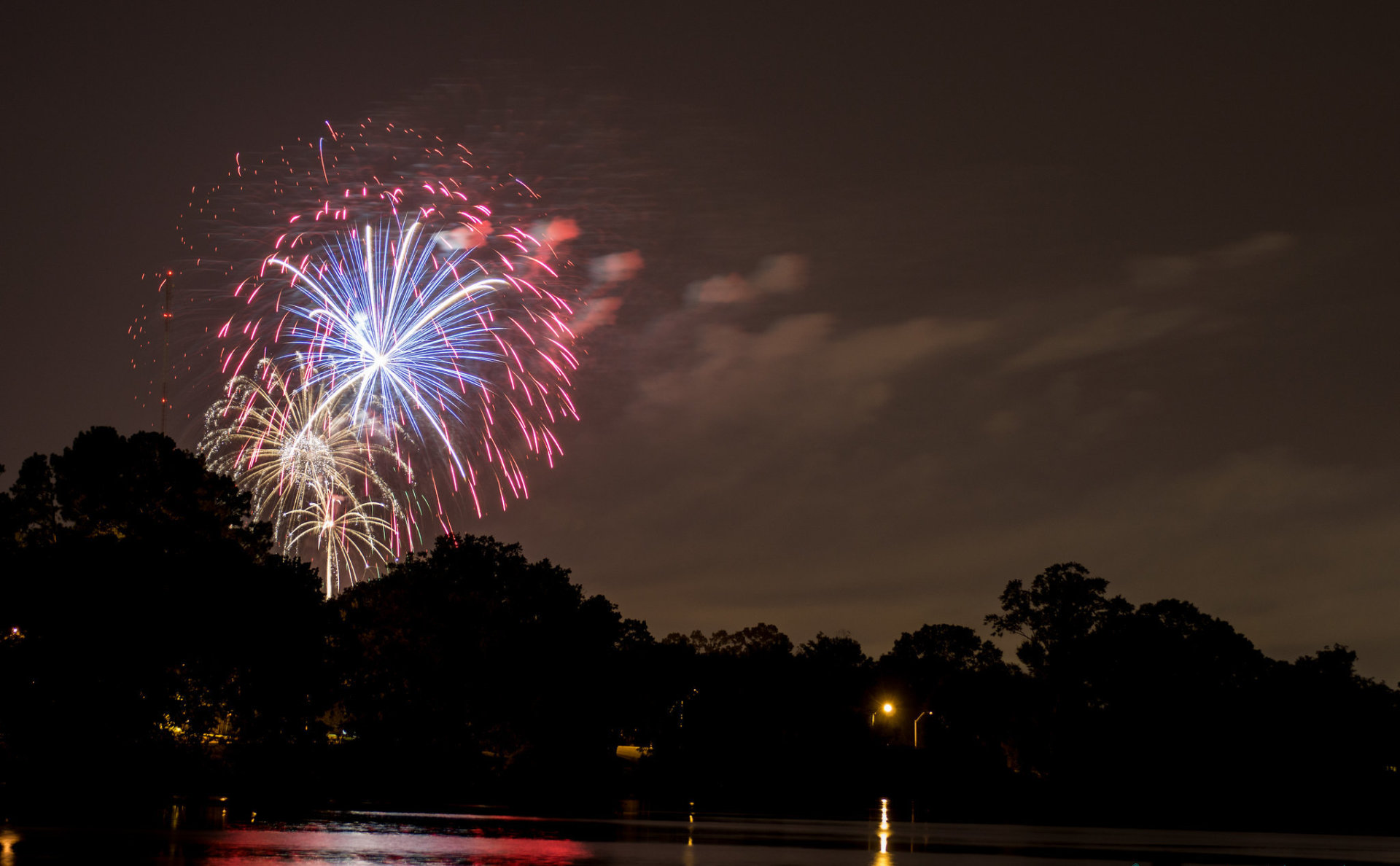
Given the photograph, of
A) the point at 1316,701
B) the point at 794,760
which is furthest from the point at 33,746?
the point at 1316,701

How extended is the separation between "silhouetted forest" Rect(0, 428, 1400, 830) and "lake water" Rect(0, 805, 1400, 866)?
40.7 ft

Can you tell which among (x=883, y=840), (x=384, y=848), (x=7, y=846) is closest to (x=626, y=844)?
(x=384, y=848)

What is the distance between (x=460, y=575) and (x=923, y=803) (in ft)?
136

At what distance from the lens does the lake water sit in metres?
23.3

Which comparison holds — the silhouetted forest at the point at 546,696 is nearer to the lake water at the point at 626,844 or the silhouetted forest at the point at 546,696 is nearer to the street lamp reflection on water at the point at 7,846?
the lake water at the point at 626,844

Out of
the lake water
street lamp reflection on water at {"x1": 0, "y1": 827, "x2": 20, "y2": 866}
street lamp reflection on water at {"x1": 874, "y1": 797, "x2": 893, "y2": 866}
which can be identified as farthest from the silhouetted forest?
street lamp reflection on water at {"x1": 0, "y1": 827, "x2": 20, "y2": 866}

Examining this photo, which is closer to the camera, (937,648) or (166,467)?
(166,467)

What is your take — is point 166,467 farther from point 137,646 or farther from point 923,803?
point 923,803

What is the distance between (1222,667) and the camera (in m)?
111

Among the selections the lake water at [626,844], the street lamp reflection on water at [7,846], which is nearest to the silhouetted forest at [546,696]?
the lake water at [626,844]

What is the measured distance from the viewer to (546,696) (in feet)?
315

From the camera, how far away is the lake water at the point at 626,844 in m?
23.3

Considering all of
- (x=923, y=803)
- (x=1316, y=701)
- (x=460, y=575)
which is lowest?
(x=923, y=803)

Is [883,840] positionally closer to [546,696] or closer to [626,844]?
[626,844]
